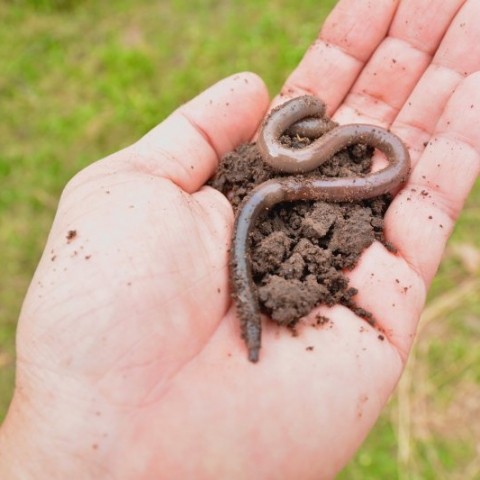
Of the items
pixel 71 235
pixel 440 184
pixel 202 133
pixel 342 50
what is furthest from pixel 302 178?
pixel 71 235

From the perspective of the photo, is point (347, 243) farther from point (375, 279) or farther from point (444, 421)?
point (444, 421)

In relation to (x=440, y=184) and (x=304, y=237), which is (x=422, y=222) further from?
(x=304, y=237)

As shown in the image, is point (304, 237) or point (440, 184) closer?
point (304, 237)

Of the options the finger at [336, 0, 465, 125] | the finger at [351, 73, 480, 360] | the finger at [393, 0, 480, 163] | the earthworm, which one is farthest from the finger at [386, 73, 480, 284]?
the finger at [336, 0, 465, 125]

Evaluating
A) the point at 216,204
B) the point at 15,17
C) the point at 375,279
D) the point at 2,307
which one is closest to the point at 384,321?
the point at 375,279

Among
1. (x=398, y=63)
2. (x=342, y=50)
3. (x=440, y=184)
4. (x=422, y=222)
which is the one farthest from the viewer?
(x=342, y=50)

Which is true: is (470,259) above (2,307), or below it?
above
